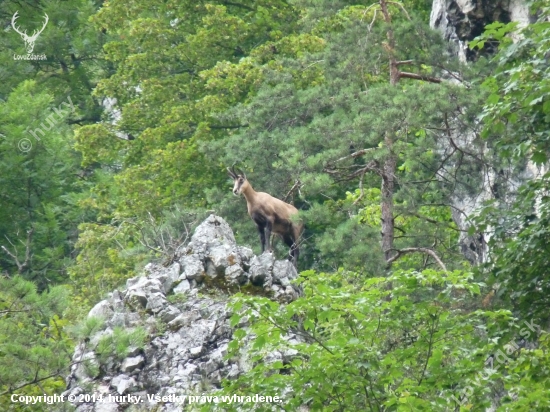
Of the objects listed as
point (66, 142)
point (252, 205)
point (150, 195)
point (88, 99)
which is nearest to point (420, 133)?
point (252, 205)

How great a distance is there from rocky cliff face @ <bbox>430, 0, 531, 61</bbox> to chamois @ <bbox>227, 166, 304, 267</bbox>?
12.5 feet

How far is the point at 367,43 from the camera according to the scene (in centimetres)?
1861

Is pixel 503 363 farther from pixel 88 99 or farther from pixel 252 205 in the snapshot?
pixel 88 99

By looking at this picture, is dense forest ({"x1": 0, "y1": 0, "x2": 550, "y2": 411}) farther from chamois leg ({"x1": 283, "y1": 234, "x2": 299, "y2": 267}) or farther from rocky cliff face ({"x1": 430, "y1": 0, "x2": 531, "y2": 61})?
chamois leg ({"x1": 283, "y1": 234, "x2": 299, "y2": 267})

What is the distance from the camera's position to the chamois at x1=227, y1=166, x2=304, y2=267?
1956 centimetres

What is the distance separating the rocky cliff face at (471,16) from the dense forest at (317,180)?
25 cm

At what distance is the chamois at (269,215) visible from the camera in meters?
19.6

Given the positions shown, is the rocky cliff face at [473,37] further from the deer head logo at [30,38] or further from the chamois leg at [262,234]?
the deer head logo at [30,38]

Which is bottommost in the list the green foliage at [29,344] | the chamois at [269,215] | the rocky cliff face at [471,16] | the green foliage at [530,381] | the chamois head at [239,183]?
the green foliage at [29,344]

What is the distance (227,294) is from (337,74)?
486 cm

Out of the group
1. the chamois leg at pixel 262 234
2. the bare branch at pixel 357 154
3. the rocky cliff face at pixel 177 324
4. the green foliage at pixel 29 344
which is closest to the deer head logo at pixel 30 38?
the green foliage at pixel 29 344

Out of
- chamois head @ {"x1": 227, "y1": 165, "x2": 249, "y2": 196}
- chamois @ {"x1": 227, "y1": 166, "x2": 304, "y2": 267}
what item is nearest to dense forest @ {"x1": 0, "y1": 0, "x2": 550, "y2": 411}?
chamois @ {"x1": 227, "y1": 166, "x2": 304, "y2": 267}

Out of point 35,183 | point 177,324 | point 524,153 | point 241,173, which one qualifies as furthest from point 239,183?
point 35,183

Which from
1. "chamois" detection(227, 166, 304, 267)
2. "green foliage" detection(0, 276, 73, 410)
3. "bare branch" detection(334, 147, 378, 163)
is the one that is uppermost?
"bare branch" detection(334, 147, 378, 163)
